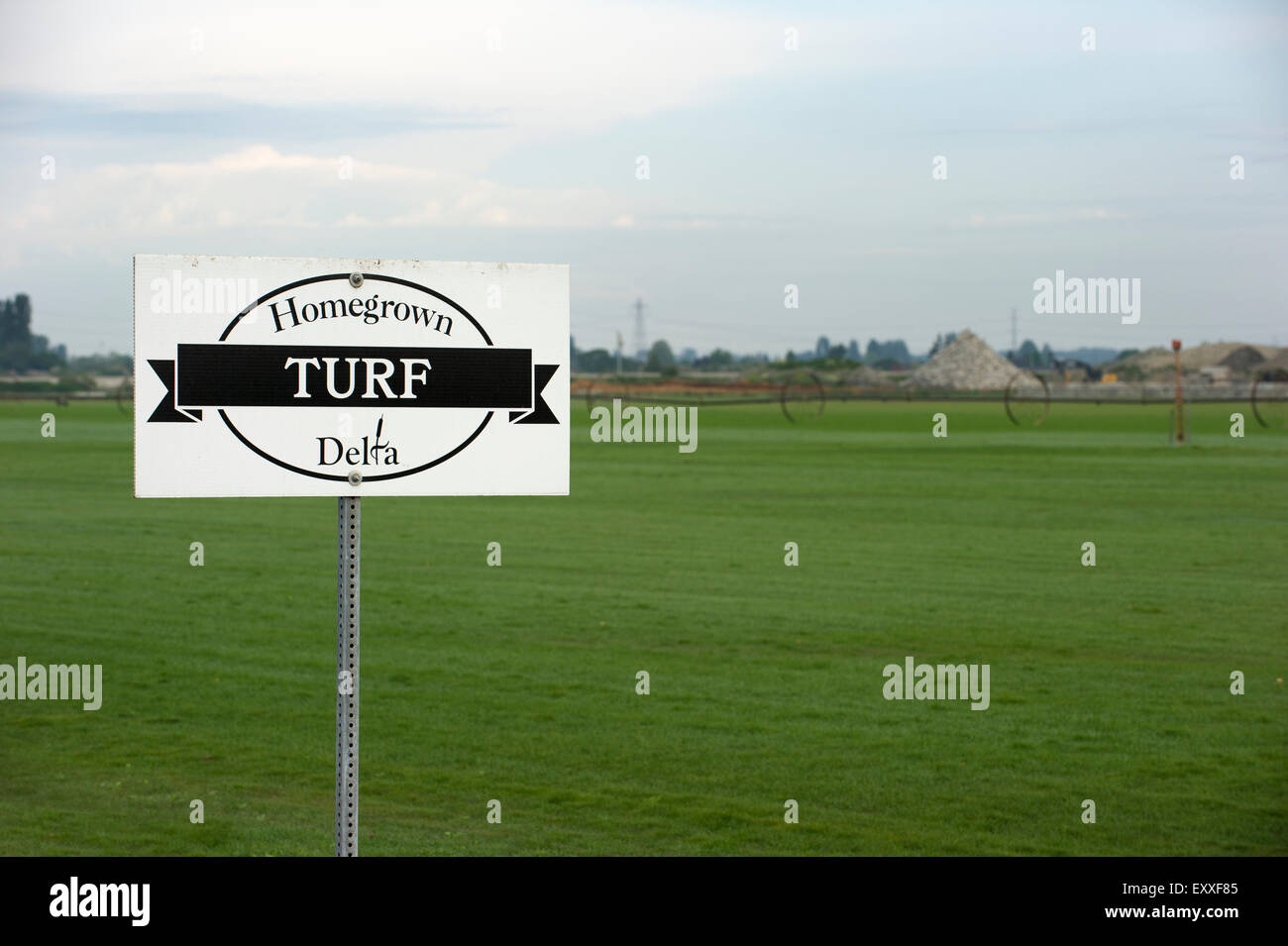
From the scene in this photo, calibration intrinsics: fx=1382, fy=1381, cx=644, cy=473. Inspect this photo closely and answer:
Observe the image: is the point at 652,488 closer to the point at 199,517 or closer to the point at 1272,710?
the point at 199,517

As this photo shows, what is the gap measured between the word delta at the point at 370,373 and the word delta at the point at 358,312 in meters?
0.12

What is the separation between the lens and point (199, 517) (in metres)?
20.6

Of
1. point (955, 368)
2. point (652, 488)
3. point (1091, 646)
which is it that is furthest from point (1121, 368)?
point (1091, 646)

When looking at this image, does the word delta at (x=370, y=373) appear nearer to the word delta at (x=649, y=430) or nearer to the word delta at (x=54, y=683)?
the word delta at (x=54, y=683)

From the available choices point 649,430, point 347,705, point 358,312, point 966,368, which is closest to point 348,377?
point 358,312

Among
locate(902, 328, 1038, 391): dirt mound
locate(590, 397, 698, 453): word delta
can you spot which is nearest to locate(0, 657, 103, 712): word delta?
locate(590, 397, 698, 453): word delta

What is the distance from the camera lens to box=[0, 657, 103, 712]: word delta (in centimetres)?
905

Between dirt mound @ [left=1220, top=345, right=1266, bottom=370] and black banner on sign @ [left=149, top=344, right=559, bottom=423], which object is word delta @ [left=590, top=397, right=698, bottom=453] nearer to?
black banner on sign @ [left=149, top=344, right=559, bottom=423]

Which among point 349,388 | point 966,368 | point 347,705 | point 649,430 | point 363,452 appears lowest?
point 347,705

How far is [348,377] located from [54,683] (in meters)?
6.17

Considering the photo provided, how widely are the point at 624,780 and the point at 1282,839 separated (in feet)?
10.4

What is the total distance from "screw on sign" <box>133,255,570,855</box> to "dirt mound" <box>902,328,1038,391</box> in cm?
16447

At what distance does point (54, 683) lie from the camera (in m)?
9.34
